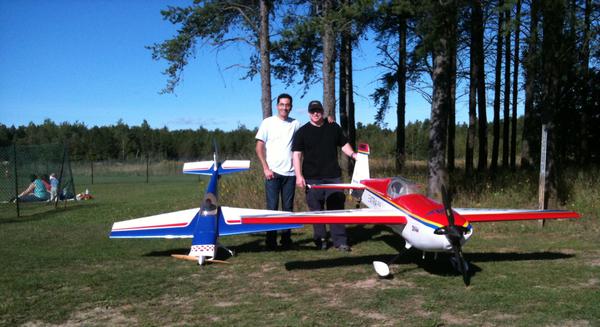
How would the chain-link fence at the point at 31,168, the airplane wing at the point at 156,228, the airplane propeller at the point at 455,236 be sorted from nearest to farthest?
the airplane propeller at the point at 455,236
the airplane wing at the point at 156,228
the chain-link fence at the point at 31,168

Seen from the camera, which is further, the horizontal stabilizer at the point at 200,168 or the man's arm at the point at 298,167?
the horizontal stabilizer at the point at 200,168

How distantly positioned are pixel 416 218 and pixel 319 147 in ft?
6.49

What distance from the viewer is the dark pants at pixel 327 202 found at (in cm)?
685

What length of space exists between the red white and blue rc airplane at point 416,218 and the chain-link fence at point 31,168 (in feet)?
36.2

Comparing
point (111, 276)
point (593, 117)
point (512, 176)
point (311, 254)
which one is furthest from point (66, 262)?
point (593, 117)

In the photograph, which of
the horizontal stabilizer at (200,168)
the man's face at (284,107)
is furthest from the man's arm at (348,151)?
the horizontal stabilizer at (200,168)

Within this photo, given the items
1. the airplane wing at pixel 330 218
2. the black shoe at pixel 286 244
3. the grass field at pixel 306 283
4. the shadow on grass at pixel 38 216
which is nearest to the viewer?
the grass field at pixel 306 283

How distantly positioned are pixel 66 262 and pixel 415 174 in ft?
30.8

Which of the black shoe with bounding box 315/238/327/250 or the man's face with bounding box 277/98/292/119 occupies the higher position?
the man's face with bounding box 277/98/292/119

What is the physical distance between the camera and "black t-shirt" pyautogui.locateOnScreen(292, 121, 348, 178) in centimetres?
668

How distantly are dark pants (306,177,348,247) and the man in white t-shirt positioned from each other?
32 centimetres

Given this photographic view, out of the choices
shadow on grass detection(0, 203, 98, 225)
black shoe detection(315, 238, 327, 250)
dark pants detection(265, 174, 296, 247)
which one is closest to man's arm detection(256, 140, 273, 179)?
dark pants detection(265, 174, 296, 247)

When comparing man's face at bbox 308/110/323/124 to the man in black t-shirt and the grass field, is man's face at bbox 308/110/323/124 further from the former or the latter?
the grass field

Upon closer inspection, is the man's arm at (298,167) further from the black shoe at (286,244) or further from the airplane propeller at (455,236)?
the airplane propeller at (455,236)
